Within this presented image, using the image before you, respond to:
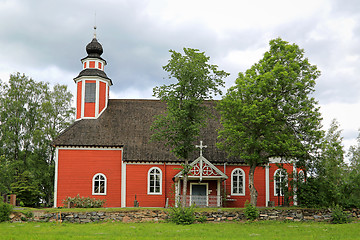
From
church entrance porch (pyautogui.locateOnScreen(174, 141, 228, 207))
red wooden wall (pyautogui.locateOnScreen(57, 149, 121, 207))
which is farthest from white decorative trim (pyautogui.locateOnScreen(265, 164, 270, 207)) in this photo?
red wooden wall (pyautogui.locateOnScreen(57, 149, 121, 207))

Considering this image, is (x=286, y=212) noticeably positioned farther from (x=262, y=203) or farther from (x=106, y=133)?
(x=106, y=133)

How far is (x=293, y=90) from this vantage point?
25.4 meters

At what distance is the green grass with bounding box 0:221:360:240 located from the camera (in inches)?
659

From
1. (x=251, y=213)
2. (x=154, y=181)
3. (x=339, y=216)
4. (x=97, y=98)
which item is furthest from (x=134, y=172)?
(x=339, y=216)

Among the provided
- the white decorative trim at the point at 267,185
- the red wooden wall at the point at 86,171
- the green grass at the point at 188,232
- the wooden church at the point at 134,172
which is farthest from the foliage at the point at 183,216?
the white decorative trim at the point at 267,185

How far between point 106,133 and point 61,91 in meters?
13.2

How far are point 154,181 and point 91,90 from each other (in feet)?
32.4

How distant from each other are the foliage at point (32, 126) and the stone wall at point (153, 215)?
14394mm

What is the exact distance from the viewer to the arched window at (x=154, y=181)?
30.7 metres

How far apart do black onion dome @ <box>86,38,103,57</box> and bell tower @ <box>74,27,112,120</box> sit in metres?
0.53

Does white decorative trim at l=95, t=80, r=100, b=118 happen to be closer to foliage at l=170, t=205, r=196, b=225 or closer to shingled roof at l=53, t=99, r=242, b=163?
shingled roof at l=53, t=99, r=242, b=163

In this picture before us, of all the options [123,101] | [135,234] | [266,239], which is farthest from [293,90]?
[123,101]

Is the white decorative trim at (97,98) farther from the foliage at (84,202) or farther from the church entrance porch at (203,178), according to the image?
the church entrance porch at (203,178)

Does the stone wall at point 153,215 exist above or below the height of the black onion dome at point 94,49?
below
